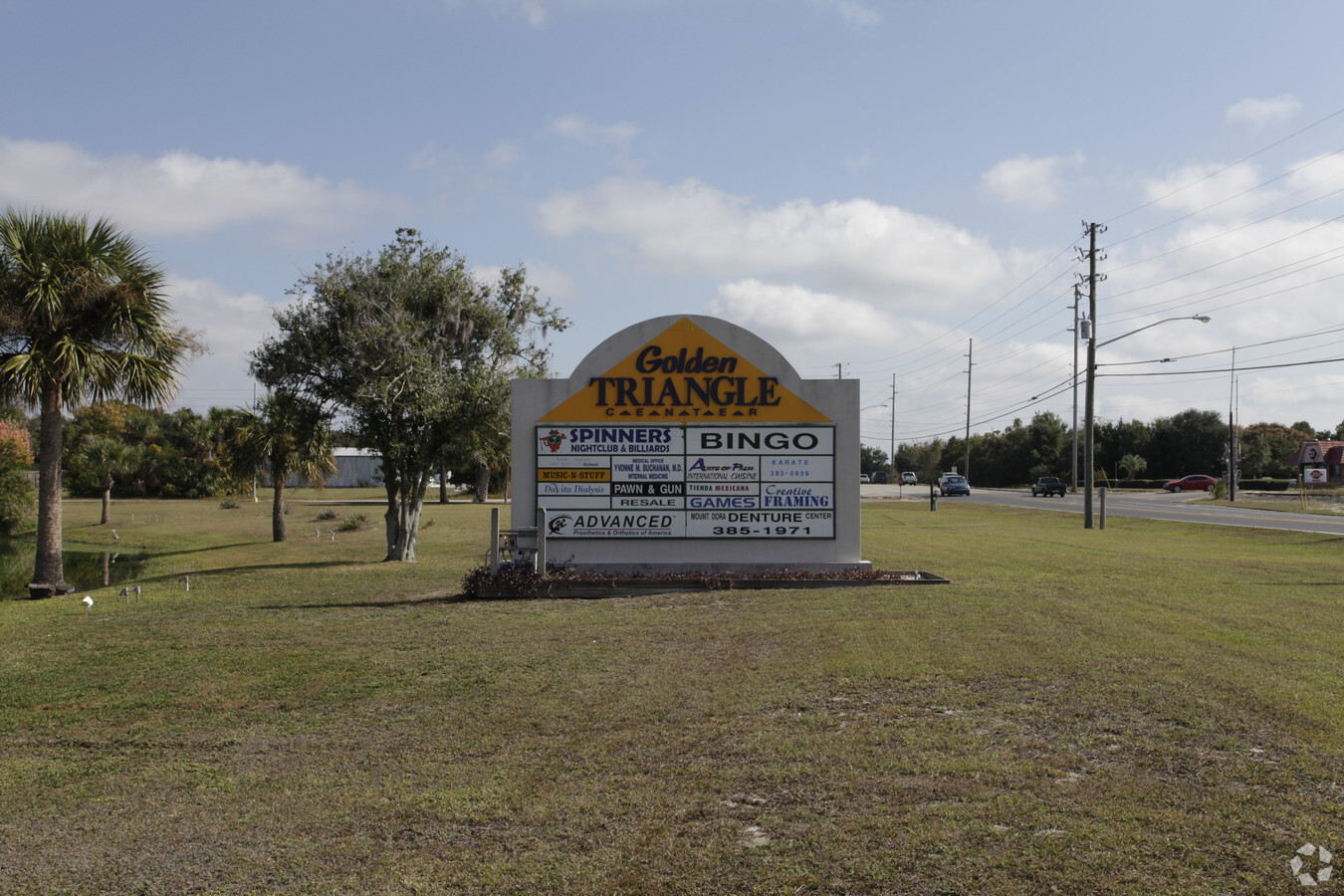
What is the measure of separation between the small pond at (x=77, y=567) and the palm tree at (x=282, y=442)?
4244 millimetres

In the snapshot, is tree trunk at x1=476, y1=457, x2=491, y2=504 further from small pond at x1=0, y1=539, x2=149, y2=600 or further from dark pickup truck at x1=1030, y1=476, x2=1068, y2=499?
dark pickup truck at x1=1030, y1=476, x2=1068, y2=499

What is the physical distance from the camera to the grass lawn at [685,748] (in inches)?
179

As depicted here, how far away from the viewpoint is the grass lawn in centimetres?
455

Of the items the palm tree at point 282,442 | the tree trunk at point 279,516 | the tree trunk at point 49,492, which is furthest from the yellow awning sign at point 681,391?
the tree trunk at point 279,516

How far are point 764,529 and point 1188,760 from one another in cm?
1091

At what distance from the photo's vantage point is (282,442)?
28906 mm

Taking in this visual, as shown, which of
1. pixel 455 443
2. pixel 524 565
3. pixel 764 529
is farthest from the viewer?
pixel 455 443

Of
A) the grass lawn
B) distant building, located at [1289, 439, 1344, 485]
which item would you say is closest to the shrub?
the grass lawn

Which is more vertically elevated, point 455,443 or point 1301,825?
point 455,443

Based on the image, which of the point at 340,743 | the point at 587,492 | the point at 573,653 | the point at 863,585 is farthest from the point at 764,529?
the point at 340,743

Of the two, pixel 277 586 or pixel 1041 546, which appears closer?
pixel 277 586

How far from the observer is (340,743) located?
6781 mm

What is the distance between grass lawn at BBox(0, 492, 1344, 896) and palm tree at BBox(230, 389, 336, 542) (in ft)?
28.4

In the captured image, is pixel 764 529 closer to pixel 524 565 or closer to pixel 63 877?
pixel 524 565
